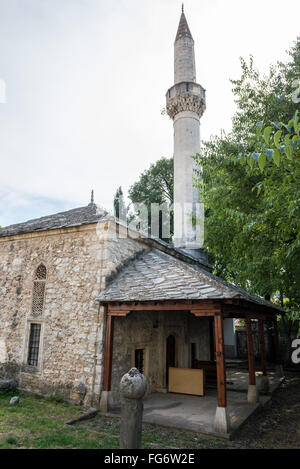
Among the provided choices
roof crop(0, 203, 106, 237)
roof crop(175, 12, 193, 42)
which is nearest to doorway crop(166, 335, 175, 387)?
roof crop(0, 203, 106, 237)

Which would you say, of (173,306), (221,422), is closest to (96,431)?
(221,422)

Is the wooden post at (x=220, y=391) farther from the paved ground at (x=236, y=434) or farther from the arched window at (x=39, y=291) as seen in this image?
the arched window at (x=39, y=291)

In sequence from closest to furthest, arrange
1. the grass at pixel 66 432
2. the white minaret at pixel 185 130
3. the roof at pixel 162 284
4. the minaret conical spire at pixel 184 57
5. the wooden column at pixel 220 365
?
the grass at pixel 66 432 < the wooden column at pixel 220 365 < the roof at pixel 162 284 < the white minaret at pixel 185 130 < the minaret conical spire at pixel 184 57

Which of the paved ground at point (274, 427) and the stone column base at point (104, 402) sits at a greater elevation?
the stone column base at point (104, 402)

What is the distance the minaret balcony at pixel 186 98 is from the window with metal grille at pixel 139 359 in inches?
529

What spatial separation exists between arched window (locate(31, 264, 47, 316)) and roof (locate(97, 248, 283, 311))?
Result: 2.55 metres

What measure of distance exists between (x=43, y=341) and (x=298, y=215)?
24.7ft

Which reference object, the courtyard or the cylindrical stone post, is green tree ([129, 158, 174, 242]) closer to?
the courtyard

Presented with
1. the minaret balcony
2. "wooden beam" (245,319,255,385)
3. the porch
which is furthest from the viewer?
the minaret balcony

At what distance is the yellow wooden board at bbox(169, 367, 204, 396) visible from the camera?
32.0 ft

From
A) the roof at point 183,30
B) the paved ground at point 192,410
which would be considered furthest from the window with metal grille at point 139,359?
the roof at point 183,30

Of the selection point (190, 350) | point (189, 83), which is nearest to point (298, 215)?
point (190, 350)

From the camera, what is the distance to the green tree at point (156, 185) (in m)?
25.8

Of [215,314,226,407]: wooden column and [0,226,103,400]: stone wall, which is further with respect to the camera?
[0,226,103,400]: stone wall
